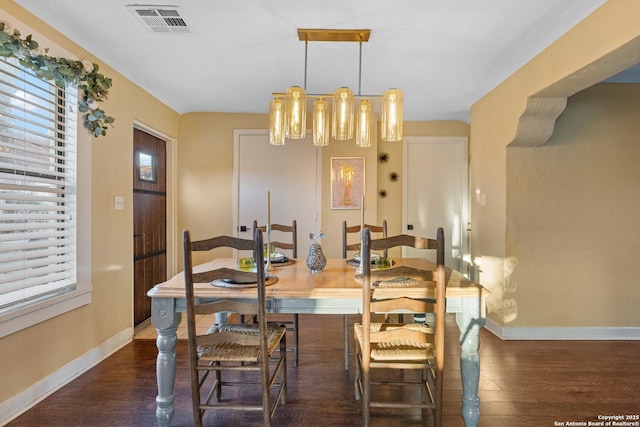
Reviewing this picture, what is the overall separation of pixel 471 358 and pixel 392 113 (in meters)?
1.45

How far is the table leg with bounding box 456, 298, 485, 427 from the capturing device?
66.7 inches

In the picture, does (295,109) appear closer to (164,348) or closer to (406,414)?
(164,348)

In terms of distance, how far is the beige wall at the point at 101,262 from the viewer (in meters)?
1.94

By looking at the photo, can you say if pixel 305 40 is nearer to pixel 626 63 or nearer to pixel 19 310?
pixel 626 63

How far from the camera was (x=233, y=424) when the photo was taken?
1838 mm

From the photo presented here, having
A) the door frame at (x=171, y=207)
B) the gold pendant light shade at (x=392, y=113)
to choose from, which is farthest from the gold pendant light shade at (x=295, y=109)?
the door frame at (x=171, y=207)

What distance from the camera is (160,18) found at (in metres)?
2.08

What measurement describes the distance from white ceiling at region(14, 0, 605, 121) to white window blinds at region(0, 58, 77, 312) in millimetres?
491

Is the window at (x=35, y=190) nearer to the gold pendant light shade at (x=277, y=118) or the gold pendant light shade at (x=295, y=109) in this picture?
the gold pendant light shade at (x=277, y=118)

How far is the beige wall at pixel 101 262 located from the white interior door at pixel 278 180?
3.67 feet

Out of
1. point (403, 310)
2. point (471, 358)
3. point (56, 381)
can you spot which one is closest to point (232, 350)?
point (403, 310)

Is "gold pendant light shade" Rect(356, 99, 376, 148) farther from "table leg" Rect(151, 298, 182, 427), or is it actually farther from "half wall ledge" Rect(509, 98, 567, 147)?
"table leg" Rect(151, 298, 182, 427)

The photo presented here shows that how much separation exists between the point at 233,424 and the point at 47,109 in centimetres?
219

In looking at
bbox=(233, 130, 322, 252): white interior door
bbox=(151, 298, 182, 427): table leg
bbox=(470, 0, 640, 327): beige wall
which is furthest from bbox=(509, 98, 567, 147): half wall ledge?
bbox=(151, 298, 182, 427): table leg
